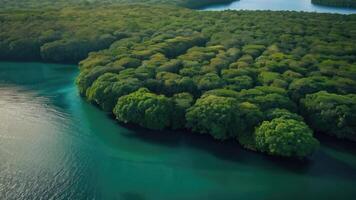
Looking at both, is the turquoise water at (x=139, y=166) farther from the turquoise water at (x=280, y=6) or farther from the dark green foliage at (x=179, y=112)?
the turquoise water at (x=280, y=6)

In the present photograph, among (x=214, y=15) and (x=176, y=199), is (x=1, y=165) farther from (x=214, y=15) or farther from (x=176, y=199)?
(x=214, y=15)

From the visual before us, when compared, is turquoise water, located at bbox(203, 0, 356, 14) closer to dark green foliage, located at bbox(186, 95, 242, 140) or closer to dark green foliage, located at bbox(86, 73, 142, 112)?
dark green foliage, located at bbox(86, 73, 142, 112)

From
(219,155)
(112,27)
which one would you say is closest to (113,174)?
(219,155)

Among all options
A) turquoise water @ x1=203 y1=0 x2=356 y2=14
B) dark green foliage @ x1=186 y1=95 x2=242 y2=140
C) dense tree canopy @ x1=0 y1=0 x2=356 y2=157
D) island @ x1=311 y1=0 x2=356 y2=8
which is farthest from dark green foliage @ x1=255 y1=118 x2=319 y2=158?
island @ x1=311 y1=0 x2=356 y2=8

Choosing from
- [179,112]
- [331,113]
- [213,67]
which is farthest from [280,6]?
[179,112]

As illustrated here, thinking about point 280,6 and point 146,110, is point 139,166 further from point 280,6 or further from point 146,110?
point 280,6

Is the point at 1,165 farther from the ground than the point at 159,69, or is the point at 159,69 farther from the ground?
the point at 159,69
